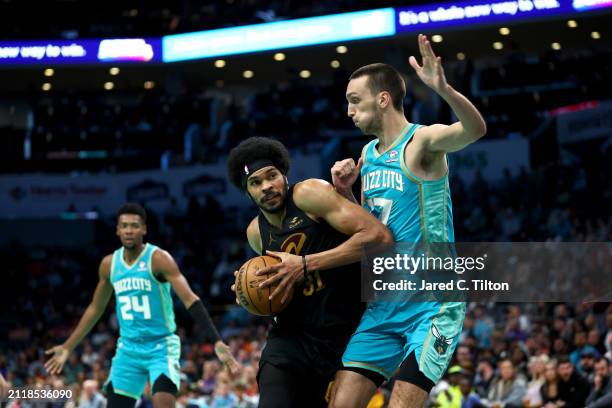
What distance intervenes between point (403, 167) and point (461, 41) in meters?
21.6

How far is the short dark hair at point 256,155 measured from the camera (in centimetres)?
555

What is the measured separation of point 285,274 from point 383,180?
84 centimetres

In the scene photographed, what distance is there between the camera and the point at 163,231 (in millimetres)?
25250

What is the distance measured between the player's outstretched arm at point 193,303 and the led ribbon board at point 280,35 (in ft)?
54.6

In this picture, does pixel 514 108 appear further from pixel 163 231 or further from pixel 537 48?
pixel 163 231

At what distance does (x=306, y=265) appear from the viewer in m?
5.27

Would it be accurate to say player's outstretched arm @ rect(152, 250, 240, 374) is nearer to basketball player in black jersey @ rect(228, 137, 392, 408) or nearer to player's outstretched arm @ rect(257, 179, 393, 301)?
basketball player in black jersey @ rect(228, 137, 392, 408)

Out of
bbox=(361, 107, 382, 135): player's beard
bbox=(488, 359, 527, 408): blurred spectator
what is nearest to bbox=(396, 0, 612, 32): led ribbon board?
bbox=(488, 359, 527, 408): blurred spectator

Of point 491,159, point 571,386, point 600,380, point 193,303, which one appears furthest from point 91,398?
point 491,159

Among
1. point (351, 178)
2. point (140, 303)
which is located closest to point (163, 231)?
point (140, 303)

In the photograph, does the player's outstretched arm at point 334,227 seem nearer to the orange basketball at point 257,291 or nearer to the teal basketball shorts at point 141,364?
the orange basketball at point 257,291

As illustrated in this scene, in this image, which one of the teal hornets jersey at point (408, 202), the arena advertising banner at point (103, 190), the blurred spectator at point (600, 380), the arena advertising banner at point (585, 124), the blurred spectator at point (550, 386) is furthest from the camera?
the arena advertising banner at point (103, 190)

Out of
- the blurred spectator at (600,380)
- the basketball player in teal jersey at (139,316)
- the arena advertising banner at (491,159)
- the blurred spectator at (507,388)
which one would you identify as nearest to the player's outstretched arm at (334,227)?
the basketball player in teal jersey at (139,316)

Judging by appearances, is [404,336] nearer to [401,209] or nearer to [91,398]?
[401,209]
